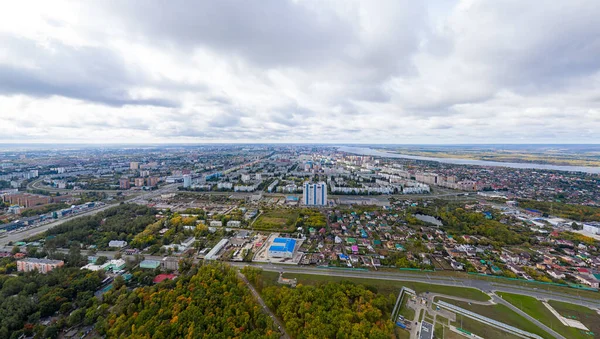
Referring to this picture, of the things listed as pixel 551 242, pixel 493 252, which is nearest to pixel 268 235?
pixel 493 252

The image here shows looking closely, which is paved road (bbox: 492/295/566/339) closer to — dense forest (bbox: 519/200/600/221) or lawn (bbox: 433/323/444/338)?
lawn (bbox: 433/323/444/338)

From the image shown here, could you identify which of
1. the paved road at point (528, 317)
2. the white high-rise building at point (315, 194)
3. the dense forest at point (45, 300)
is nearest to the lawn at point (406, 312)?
the paved road at point (528, 317)

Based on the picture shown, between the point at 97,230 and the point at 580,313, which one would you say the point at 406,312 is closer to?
the point at 580,313

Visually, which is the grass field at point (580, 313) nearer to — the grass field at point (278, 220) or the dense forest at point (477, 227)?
the dense forest at point (477, 227)

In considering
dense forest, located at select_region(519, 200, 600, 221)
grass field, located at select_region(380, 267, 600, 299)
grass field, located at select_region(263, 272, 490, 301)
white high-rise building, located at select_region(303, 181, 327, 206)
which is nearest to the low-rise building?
grass field, located at select_region(263, 272, 490, 301)

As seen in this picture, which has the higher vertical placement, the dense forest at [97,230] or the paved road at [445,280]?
the dense forest at [97,230]

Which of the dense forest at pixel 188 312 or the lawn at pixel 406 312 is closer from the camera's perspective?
the dense forest at pixel 188 312
